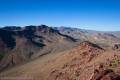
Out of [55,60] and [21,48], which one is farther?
[21,48]

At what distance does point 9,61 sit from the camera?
146875 mm

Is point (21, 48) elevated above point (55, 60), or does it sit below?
below

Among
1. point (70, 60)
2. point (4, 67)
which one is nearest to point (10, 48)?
point (4, 67)

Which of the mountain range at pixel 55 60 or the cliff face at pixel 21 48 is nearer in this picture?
the mountain range at pixel 55 60

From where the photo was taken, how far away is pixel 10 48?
564 ft

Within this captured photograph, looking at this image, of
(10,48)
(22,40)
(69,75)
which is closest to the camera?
(69,75)

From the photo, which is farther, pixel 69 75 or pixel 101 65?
pixel 69 75

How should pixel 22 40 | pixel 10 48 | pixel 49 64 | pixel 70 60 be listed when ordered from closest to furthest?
1. pixel 70 60
2. pixel 49 64
3. pixel 10 48
4. pixel 22 40

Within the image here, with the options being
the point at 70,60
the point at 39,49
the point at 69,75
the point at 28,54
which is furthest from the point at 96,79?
the point at 39,49

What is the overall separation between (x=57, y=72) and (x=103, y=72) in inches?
1274

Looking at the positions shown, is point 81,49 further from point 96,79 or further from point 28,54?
point 28,54

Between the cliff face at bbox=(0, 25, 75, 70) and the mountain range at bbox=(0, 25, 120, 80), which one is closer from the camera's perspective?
the mountain range at bbox=(0, 25, 120, 80)

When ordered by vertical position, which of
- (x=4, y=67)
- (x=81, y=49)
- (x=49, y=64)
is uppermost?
(x=81, y=49)

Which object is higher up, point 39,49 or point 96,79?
point 96,79
